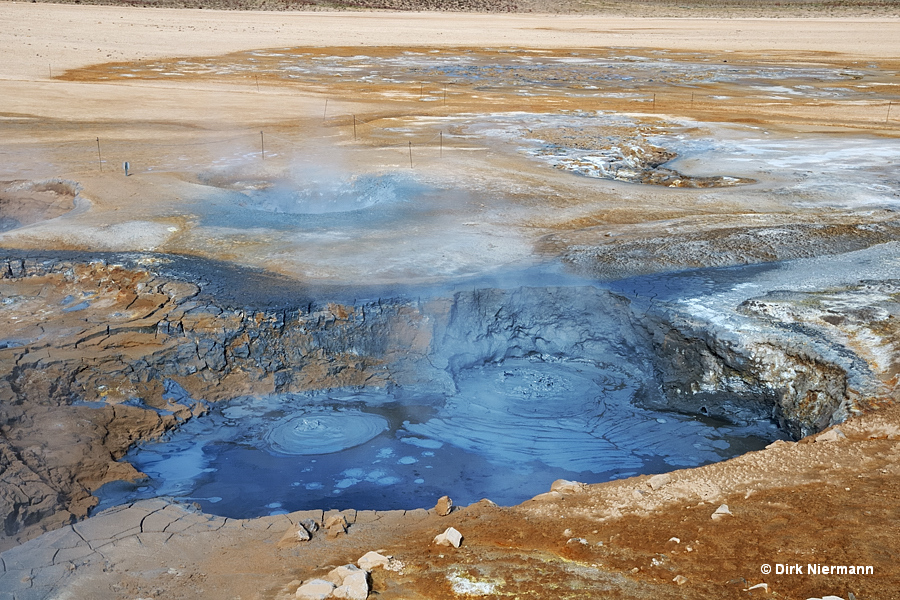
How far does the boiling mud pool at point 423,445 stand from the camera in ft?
17.8

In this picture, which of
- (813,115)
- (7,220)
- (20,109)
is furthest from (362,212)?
(813,115)

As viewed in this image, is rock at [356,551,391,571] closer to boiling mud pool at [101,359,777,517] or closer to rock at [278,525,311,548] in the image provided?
rock at [278,525,311,548]

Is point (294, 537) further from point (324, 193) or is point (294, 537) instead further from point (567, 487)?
point (324, 193)

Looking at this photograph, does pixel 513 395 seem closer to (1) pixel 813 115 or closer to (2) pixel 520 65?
(1) pixel 813 115

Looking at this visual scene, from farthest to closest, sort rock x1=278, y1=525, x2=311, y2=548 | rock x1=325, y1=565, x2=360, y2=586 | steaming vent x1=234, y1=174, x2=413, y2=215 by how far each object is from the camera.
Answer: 1. steaming vent x1=234, y1=174, x2=413, y2=215
2. rock x1=278, y1=525, x2=311, y2=548
3. rock x1=325, y1=565, x2=360, y2=586

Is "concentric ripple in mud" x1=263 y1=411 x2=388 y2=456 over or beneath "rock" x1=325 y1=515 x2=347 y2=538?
beneath

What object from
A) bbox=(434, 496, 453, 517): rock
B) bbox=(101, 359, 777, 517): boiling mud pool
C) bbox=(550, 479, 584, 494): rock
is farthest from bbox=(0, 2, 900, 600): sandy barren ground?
bbox=(101, 359, 777, 517): boiling mud pool

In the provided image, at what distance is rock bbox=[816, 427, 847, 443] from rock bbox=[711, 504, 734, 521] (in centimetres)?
114

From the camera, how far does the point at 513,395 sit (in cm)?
662

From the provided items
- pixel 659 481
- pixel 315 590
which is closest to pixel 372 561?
pixel 315 590

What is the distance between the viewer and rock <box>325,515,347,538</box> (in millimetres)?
4297

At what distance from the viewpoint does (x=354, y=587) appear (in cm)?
354

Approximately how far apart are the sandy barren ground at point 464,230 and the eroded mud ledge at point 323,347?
0.19ft

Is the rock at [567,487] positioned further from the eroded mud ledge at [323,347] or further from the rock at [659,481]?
the eroded mud ledge at [323,347]
